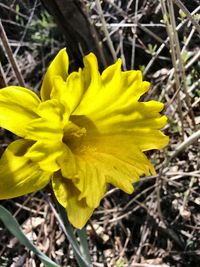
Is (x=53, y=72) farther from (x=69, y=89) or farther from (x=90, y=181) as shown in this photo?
(x=90, y=181)

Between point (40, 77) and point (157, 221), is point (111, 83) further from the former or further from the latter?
point (40, 77)

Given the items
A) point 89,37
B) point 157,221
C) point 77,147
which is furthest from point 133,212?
point 77,147

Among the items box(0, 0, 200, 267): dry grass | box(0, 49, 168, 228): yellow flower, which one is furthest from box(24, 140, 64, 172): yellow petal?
box(0, 0, 200, 267): dry grass

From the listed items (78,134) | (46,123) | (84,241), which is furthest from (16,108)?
(84,241)

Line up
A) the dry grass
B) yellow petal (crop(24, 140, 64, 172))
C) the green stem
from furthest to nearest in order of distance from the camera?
the dry grass, the green stem, yellow petal (crop(24, 140, 64, 172))

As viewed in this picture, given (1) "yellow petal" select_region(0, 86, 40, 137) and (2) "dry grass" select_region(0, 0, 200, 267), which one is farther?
(2) "dry grass" select_region(0, 0, 200, 267)

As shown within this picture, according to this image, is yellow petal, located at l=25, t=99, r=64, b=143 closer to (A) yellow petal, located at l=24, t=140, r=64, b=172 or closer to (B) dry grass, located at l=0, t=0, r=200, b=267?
(A) yellow petal, located at l=24, t=140, r=64, b=172

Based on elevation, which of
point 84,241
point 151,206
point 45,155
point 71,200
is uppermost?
point 45,155
